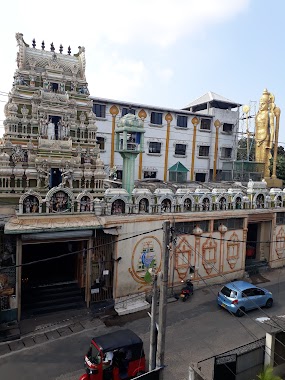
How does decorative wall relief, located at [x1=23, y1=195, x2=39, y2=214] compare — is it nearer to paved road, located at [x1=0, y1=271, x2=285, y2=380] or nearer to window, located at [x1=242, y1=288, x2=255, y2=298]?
paved road, located at [x1=0, y1=271, x2=285, y2=380]

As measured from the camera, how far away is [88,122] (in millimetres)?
21859

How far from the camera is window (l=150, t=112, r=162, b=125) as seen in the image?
35.5 meters

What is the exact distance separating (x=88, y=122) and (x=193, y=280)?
1316cm

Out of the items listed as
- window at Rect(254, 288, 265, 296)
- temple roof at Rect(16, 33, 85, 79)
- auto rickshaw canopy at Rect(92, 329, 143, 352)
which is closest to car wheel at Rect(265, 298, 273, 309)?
window at Rect(254, 288, 265, 296)

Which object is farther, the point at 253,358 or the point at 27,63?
the point at 27,63

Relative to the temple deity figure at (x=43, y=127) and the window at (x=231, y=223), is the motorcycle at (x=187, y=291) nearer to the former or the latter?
the window at (x=231, y=223)

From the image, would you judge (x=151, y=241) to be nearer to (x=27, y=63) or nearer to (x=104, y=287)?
(x=104, y=287)

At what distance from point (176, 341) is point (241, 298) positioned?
492 centimetres

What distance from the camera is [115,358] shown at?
12055 mm

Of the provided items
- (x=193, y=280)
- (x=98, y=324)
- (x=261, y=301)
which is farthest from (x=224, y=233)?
(x=98, y=324)

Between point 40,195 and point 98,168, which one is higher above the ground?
point 98,168

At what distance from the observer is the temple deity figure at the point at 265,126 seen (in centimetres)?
3127

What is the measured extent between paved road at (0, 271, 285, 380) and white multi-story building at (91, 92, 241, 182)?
60.4ft

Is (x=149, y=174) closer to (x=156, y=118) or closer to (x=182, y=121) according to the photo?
(x=156, y=118)
